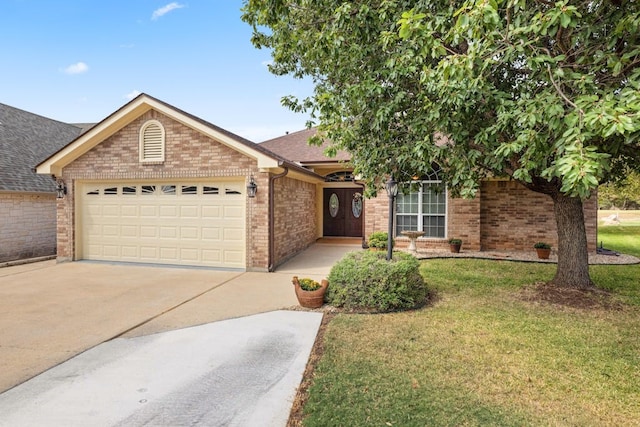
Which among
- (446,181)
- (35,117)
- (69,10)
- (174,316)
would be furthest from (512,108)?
(35,117)

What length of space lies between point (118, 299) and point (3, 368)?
2840 millimetres

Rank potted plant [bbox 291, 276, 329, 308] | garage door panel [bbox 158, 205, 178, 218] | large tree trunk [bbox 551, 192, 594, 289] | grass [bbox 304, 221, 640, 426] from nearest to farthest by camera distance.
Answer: grass [bbox 304, 221, 640, 426] → potted plant [bbox 291, 276, 329, 308] → large tree trunk [bbox 551, 192, 594, 289] → garage door panel [bbox 158, 205, 178, 218]

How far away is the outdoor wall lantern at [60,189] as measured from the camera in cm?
1049

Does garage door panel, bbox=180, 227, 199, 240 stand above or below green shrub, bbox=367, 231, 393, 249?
above

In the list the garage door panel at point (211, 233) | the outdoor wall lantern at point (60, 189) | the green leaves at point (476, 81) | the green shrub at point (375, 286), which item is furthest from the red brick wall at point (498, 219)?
the outdoor wall lantern at point (60, 189)

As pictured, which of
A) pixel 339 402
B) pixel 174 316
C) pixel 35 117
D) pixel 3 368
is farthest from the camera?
pixel 35 117

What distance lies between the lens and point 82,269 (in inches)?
377

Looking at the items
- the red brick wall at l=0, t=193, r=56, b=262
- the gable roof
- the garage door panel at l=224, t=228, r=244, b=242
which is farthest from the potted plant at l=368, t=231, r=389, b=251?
the red brick wall at l=0, t=193, r=56, b=262

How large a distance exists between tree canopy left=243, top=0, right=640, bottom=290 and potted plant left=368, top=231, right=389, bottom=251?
4188 millimetres

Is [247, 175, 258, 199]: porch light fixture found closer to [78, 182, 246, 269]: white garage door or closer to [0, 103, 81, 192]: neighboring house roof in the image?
[78, 182, 246, 269]: white garage door

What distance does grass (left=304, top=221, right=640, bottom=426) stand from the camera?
9.88ft

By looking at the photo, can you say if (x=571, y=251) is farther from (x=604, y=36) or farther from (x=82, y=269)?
(x=82, y=269)

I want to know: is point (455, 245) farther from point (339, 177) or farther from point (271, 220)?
point (271, 220)

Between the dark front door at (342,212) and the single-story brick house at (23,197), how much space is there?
10.9 meters
